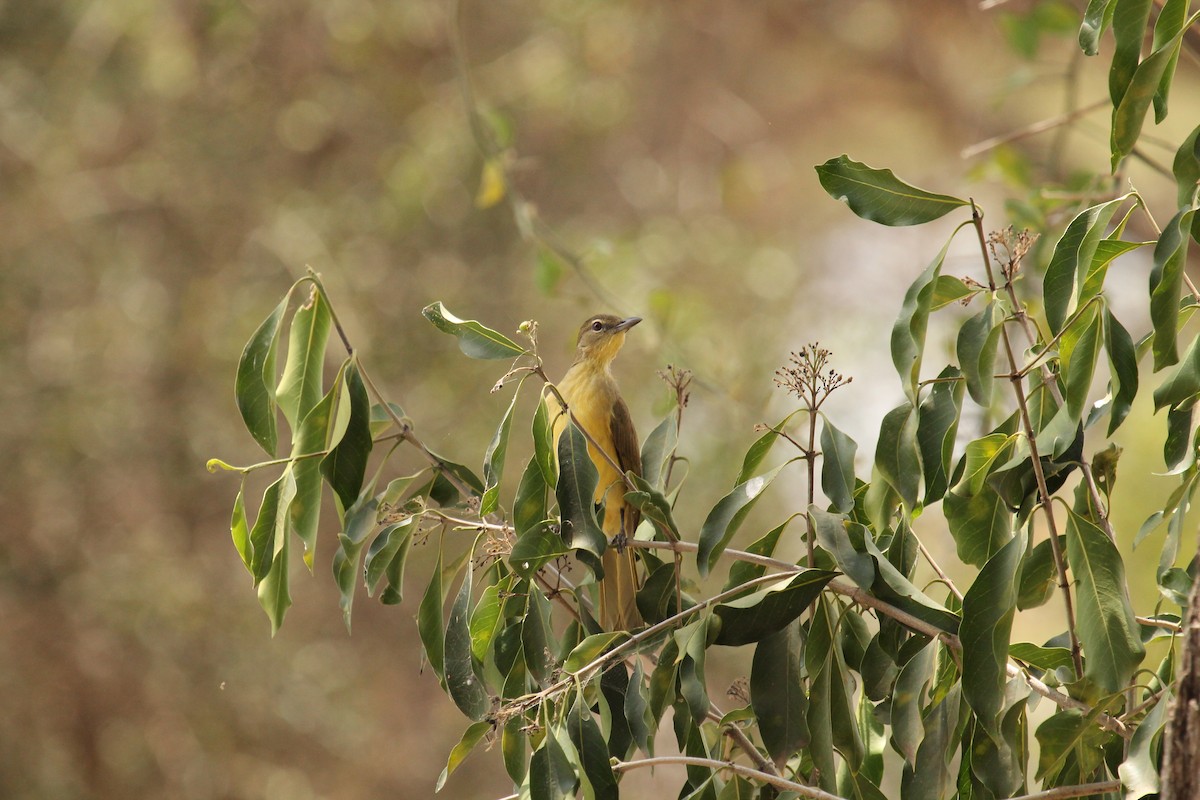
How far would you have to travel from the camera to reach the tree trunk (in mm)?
1255

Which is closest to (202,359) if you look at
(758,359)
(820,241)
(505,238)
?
(505,238)

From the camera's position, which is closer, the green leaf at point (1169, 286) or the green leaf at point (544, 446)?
the green leaf at point (1169, 286)

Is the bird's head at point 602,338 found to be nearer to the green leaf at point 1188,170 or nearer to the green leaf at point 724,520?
the green leaf at point 724,520

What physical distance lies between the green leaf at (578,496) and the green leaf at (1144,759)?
70 centimetres

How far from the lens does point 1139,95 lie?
1497 mm

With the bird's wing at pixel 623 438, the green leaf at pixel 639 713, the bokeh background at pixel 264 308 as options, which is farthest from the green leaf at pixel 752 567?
the bokeh background at pixel 264 308

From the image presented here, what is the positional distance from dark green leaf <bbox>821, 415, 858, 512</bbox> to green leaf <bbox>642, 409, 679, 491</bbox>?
32 centimetres

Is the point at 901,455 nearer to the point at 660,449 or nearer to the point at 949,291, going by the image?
the point at 949,291

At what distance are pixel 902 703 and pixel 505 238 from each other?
662cm

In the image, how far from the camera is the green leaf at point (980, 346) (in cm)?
158

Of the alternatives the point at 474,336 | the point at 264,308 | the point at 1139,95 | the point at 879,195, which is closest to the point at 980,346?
the point at 879,195

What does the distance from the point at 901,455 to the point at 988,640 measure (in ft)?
1.04

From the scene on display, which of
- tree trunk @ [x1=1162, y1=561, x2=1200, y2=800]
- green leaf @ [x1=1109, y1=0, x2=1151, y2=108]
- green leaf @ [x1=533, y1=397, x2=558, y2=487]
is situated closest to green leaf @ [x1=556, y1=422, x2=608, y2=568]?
green leaf @ [x1=533, y1=397, x2=558, y2=487]

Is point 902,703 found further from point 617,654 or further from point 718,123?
point 718,123
